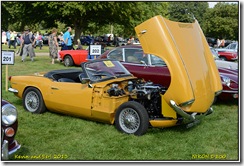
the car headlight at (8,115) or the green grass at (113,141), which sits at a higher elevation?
the car headlight at (8,115)

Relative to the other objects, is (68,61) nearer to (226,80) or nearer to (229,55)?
(226,80)

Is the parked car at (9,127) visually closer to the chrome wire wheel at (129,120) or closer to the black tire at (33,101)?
the chrome wire wheel at (129,120)

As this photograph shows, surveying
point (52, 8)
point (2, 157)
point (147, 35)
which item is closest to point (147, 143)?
point (147, 35)

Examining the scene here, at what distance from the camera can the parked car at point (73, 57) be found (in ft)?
48.8

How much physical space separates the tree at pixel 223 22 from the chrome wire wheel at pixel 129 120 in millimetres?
49226

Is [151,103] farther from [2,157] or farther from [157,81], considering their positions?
[2,157]

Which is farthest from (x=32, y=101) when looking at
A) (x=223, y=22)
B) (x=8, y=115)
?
(x=223, y=22)

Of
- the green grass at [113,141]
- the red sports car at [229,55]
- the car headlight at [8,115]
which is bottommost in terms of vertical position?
the green grass at [113,141]

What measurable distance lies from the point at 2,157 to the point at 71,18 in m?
33.9

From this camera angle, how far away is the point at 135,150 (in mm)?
4883

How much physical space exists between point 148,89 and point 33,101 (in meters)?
2.63

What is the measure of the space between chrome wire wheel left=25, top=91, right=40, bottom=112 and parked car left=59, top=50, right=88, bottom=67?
8.07 metres

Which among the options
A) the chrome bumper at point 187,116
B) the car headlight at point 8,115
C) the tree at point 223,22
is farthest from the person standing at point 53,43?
the tree at point 223,22

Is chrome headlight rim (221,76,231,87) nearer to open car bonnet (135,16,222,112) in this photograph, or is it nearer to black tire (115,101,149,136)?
open car bonnet (135,16,222,112)
